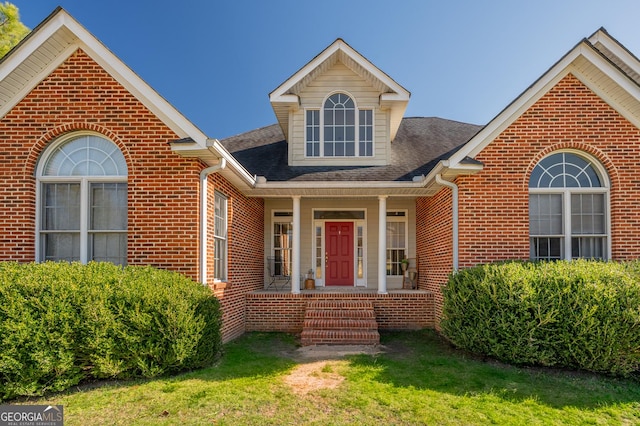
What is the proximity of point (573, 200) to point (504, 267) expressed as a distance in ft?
9.47

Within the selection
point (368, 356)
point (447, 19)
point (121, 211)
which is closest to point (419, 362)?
point (368, 356)

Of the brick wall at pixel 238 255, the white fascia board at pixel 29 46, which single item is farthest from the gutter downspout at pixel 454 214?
the white fascia board at pixel 29 46

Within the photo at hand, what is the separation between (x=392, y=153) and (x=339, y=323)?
5150 mm

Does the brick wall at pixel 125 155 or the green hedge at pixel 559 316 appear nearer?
the green hedge at pixel 559 316

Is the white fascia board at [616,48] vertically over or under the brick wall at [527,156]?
over

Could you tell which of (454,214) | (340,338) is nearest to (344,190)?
(454,214)

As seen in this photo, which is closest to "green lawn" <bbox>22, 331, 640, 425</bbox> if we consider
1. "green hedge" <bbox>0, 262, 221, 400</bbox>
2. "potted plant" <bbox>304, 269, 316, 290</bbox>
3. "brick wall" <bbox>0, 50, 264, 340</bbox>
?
"green hedge" <bbox>0, 262, 221, 400</bbox>

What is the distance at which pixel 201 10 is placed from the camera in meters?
18.9

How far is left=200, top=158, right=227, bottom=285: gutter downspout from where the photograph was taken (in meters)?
7.35

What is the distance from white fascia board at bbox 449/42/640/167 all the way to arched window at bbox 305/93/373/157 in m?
3.33

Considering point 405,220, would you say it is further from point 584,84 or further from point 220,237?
point 220,237

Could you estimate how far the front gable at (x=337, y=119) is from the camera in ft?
35.9

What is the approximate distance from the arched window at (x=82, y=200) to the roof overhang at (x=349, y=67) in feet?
15.0

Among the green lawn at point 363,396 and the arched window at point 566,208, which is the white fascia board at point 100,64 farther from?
the arched window at point 566,208
